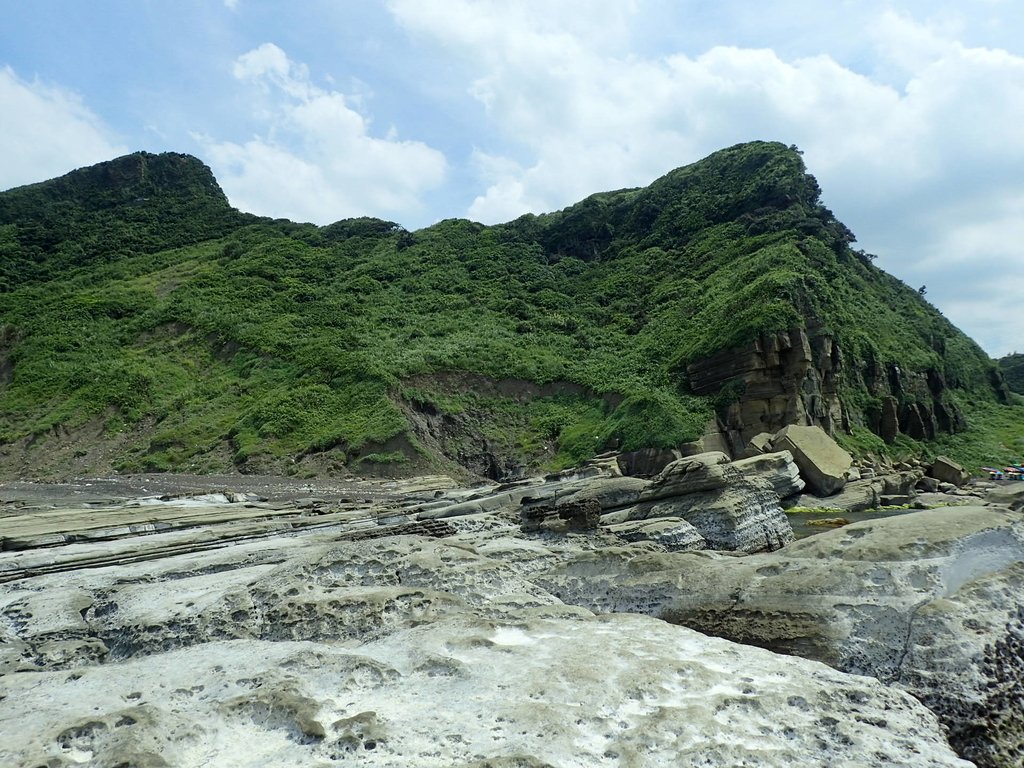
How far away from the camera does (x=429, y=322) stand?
54.3 m

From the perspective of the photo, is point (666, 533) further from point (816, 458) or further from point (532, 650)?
point (816, 458)

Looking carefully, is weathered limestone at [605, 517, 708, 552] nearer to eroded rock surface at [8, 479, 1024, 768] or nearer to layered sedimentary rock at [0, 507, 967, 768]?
eroded rock surface at [8, 479, 1024, 768]

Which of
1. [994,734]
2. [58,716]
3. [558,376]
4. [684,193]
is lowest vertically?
[994,734]

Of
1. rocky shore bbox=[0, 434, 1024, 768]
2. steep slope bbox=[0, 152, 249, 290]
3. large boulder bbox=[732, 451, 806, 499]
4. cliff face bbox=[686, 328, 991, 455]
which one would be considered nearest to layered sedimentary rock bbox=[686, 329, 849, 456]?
cliff face bbox=[686, 328, 991, 455]

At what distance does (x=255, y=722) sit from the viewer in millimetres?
4891

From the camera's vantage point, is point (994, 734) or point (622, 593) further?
point (622, 593)

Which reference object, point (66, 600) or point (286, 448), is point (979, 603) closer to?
point (66, 600)

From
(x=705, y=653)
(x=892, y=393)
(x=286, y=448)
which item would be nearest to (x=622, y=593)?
(x=705, y=653)

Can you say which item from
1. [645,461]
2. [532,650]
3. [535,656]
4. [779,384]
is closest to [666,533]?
[532,650]

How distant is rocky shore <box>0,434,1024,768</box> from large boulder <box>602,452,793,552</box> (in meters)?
0.21

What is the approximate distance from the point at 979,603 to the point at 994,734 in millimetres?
1566

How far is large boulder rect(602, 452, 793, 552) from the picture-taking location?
14.1m

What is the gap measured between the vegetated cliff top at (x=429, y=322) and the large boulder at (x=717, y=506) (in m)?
16.4

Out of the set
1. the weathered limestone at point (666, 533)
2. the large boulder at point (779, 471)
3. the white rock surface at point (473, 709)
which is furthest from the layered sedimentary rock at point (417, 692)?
the large boulder at point (779, 471)
